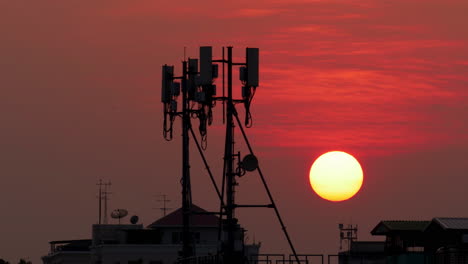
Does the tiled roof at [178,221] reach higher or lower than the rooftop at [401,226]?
higher

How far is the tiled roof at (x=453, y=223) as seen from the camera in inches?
3433

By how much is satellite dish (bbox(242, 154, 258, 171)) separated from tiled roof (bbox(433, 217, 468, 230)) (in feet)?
67.2

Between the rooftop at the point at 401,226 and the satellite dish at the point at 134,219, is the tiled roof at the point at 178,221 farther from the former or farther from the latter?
the rooftop at the point at 401,226

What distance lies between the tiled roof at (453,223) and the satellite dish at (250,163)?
20.5 meters

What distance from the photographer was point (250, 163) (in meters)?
71.2

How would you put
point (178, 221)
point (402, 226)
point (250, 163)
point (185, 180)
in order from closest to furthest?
point (250, 163) < point (185, 180) < point (402, 226) < point (178, 221)

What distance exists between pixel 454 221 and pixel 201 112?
18250 mm

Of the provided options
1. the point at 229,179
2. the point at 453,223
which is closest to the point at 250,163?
the point at 229,179

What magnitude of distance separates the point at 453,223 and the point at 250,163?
71.5ft

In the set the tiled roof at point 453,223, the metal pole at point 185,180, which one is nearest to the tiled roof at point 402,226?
the tiled roof at point 453,223

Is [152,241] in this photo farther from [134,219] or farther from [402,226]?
[402,226]

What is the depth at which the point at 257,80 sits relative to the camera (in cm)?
7356

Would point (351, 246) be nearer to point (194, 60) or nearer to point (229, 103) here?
point (194, 60)

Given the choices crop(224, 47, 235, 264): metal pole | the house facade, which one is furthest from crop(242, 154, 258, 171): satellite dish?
the house facade
